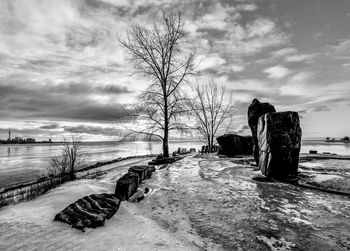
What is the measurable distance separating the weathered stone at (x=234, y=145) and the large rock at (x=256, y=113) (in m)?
5.24

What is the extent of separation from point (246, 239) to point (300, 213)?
1.52m

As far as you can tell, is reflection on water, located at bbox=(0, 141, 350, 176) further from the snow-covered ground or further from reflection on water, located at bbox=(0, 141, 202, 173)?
the snow-covered ground

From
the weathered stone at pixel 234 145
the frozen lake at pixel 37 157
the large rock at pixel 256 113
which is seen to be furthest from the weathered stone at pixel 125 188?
the frozen lake at pixel 37 157

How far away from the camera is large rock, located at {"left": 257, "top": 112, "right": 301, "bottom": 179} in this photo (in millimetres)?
6262

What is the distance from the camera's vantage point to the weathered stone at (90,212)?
2.88 meters

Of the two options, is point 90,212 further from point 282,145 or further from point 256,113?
point 256,113

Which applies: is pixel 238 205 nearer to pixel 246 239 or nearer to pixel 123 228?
pixel 246 239

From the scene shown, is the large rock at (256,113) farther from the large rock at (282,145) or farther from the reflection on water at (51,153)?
the reflection on water at (51,153)

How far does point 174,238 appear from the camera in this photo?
270cm

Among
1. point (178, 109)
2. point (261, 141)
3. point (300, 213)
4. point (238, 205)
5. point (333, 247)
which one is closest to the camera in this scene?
point (333, 247)

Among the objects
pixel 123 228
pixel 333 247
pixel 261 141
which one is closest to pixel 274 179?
pixel 261 141

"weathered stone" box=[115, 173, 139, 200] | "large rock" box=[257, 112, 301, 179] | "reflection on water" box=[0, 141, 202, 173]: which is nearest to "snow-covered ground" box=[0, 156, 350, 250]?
"weathered stone" box=[115, 173, 139, 200]

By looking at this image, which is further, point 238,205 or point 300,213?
point 238,205

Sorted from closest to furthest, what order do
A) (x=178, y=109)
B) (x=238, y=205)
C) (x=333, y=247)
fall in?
(x=333, y=247) → (x=238, y=205) → (x=178, y=109)
